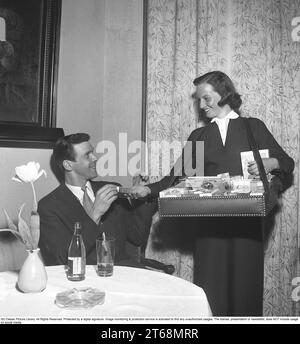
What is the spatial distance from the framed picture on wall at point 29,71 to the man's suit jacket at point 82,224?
363mm

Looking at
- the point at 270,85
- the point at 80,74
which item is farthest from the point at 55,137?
the point at 270,85

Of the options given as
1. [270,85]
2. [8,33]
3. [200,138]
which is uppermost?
[8,33]

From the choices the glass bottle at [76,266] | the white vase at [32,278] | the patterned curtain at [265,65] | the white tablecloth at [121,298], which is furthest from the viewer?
the patterned curtain at [265,65]

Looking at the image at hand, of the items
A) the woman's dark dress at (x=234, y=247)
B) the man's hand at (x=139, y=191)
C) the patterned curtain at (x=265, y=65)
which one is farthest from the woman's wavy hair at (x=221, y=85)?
the man's hand at (x=139, y=191)

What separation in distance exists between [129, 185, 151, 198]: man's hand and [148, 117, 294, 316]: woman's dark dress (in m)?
0.14

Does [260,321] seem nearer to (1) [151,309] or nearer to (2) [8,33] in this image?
(1) [151,309]

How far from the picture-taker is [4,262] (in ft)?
5.57

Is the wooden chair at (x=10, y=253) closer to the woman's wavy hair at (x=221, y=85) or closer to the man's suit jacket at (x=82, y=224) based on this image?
the man's suit jacket at (x=82, y=224)

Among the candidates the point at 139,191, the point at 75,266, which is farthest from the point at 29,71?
the point at 75,266

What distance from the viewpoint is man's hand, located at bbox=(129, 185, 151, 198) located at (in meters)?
2.03

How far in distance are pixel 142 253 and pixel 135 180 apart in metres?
0.41

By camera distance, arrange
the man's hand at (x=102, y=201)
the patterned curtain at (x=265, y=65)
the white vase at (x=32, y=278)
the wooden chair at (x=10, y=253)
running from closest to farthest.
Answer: the white vase at (x=32, y=278) < the wooden chair at (x=10, y=253) < the man's hand at (x=102, y=201) < the patterned curtain at (x=265, y=65)

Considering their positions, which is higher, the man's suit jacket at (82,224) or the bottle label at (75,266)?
the man's suit jacket at (82,224)

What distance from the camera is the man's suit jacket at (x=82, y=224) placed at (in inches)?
74.3
